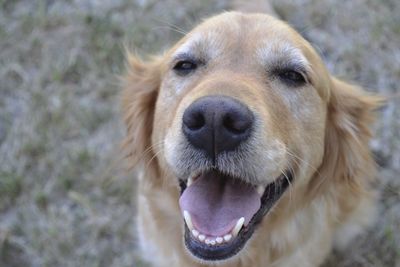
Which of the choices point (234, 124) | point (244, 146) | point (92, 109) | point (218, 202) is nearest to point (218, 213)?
point (218, 202)

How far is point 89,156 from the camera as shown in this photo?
4.28m

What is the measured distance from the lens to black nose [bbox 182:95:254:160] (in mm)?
2275

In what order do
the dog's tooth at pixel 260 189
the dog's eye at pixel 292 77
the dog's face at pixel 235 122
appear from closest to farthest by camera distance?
1. the dog's face at pixel 235 122
2. the dog's tooth at pixel 260 189
3. the dog's eye at pixel 292 77

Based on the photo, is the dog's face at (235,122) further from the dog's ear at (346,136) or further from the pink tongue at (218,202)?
the dog's ear at (346,136)

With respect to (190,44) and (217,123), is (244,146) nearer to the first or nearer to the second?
(217,123)

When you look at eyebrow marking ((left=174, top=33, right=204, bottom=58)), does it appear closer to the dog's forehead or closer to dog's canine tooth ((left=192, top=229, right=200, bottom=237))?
the dog's forehead

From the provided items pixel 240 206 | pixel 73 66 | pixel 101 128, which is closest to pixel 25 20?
pixel 73 66

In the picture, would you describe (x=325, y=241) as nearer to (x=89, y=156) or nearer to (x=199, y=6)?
(x=89, y=156)

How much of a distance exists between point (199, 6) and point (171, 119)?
2.28 metres

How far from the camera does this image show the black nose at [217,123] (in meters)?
2.28

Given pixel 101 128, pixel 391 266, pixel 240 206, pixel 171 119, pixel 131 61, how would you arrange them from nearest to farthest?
pixel 240 206 → pixel 171 119 → pixel 131 61 → pixel 391 266 → pixel 101 128

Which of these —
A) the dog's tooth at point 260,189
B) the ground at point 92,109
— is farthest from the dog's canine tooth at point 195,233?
the ground at point 92,109

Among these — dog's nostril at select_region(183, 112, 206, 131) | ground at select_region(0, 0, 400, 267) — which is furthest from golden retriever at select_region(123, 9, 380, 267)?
ground at select_region(0, 0, 400, 267)

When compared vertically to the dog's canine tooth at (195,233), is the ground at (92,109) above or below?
below
